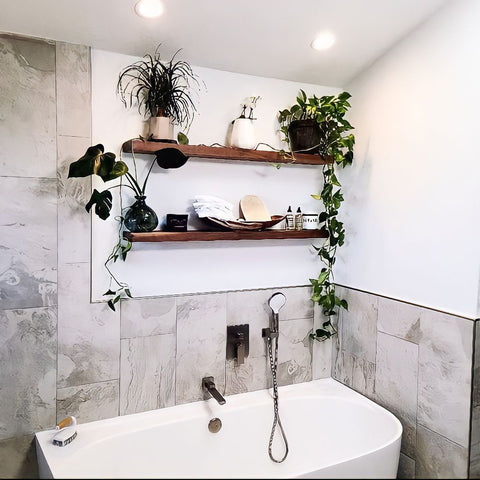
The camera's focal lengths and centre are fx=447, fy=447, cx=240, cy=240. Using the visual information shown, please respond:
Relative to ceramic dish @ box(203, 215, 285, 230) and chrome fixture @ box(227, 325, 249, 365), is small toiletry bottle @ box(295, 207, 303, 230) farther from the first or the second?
chrome fixture @ box(227, 325, 249, 365)

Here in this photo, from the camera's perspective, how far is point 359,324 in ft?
8.24

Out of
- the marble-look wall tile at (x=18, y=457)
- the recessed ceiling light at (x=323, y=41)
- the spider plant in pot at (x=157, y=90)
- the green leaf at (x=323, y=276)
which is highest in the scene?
the recessed ceiling light at (x=323, y=41)

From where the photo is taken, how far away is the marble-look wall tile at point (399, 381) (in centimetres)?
218

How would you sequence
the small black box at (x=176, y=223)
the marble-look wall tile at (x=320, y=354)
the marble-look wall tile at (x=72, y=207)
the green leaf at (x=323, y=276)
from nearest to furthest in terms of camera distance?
A: 1. the marble-look wall tile at (x=72, y=207)
2. the small black box at (x=176, y=223)
3. the green leaf at (x=323, y=276)
4. the marble-look wall tile at (x=320, y=354)

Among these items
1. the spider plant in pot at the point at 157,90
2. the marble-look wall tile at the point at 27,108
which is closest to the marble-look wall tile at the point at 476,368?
the spider plant in pot at the point at 157,90

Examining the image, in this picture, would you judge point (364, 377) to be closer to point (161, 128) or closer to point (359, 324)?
point (359, 324)

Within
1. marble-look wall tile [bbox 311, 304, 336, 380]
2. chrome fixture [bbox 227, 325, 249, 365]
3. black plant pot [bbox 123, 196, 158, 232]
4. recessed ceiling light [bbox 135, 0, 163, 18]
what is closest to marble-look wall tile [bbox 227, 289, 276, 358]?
chrome fixture [bbox 227, 325, 249, 365]

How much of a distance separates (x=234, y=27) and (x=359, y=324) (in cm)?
167

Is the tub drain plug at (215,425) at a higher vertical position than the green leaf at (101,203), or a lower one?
lower

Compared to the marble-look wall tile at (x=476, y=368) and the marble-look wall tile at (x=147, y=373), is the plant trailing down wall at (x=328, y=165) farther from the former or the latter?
the marble-look wall tile at (x=147, y=373)

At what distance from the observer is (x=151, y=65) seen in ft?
7.09

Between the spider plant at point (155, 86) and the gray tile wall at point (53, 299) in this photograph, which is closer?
the gray tile wall at point (53, 299)

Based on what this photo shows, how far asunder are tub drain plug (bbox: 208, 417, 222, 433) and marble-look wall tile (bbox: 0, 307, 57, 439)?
0.73 meters

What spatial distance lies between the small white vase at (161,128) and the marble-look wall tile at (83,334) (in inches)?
27.1
